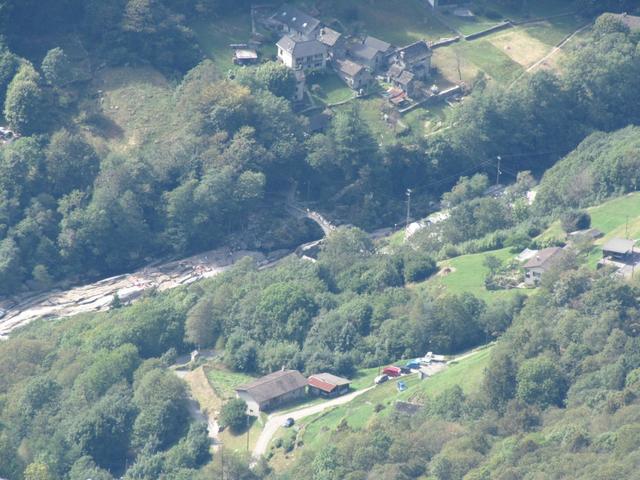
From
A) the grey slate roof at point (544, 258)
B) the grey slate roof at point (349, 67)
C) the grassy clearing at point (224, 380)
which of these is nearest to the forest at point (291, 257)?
the grassy clearing at point (224, 380)

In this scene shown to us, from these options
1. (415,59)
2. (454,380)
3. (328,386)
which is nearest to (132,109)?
(415,59)

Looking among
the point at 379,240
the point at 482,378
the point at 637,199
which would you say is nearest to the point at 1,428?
the point at 482,378

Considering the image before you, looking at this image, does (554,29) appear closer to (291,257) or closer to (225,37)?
(225,37)

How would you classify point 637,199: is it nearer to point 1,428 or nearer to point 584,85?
point 584,85

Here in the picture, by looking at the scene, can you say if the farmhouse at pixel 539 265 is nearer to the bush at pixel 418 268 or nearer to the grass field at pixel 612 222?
the grass field at pixel 612 222

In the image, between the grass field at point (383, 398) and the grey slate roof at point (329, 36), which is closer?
the grass field at point (383, 398)

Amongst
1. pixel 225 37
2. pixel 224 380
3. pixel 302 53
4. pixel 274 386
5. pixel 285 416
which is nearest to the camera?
pixel 285 416
